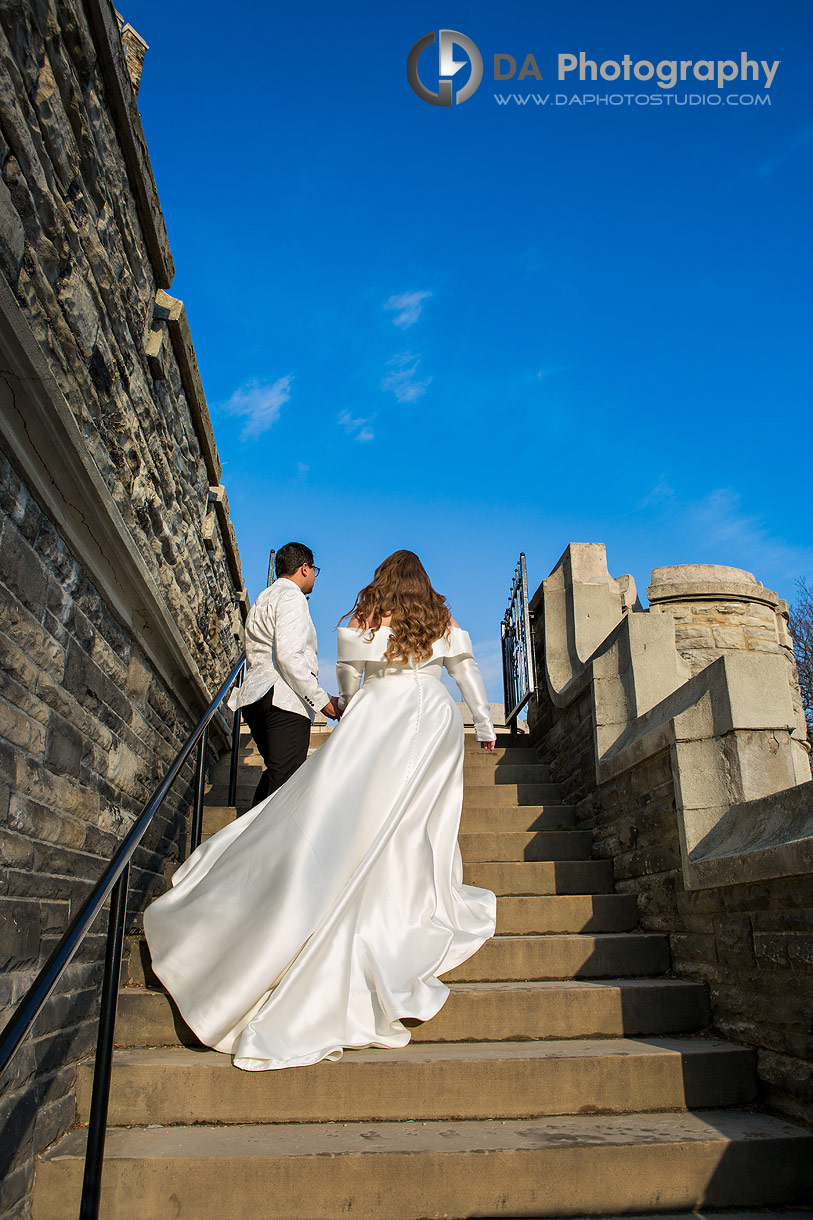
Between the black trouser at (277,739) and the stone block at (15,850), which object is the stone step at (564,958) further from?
the stone block at (15,850)

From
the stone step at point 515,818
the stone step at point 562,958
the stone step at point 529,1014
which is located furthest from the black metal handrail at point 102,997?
the stone step at point 515,818

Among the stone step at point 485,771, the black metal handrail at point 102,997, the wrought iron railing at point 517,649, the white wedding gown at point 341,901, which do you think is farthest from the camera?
the wrought iron railing at point 517,649

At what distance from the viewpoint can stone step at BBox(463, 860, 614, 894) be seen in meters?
4.02

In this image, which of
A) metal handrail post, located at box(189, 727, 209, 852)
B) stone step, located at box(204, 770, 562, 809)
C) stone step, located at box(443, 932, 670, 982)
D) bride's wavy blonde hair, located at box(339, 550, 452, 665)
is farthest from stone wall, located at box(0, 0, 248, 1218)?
stone step, located at box(443, 932, 670, 982)

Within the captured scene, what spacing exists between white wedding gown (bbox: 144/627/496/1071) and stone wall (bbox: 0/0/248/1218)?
17.2 inches

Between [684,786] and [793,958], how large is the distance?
0.92 meters

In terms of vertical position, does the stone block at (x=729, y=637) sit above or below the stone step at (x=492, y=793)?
above

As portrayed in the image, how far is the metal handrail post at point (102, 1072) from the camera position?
6.89 feet

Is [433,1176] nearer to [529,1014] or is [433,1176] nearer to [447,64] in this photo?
[529,1014]

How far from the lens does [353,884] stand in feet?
9.77

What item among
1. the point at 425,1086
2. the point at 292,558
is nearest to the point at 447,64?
the point at 292,558

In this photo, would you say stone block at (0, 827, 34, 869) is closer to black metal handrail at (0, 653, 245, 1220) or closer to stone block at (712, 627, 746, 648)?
black metal handrail at (0, 653, 245, 1220)

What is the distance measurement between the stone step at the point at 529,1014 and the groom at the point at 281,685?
125cm

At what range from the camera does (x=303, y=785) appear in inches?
126
